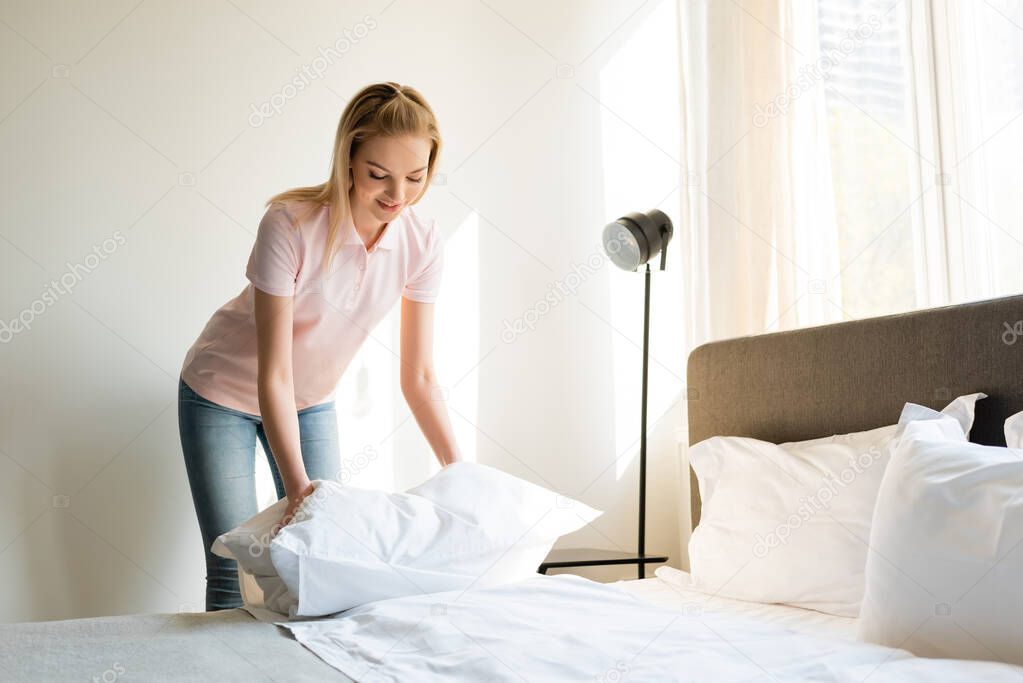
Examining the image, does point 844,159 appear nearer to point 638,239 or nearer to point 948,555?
point 638,239

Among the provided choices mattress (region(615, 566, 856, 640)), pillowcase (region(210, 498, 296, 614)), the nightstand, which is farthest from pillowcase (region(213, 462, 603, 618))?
the nightstand

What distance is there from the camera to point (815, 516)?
65.8 inches

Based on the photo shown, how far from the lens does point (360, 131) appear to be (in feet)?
5.98

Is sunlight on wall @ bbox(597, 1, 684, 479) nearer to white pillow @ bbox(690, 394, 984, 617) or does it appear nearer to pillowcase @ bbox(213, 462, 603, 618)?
white pillow @ bbox(690, 394, 984, 617)

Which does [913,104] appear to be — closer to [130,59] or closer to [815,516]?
[815,516]

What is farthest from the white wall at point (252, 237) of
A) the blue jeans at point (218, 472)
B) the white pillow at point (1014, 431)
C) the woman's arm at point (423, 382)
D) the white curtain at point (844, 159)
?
the white pillow at point (1014, 431)

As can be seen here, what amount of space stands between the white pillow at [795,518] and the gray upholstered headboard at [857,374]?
0.06 meters

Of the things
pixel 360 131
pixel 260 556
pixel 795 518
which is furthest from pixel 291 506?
pixel 795 518

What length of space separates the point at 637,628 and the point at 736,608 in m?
0.43

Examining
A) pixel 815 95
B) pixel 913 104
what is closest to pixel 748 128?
pixel 815 95

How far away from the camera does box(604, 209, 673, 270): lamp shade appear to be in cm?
247

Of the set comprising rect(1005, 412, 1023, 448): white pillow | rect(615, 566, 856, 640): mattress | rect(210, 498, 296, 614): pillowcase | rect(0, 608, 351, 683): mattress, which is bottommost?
rect(615, 566, 856, 640): mattress

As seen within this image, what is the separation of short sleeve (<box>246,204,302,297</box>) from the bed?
612 mm

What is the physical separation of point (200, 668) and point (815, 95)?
2.01 m
